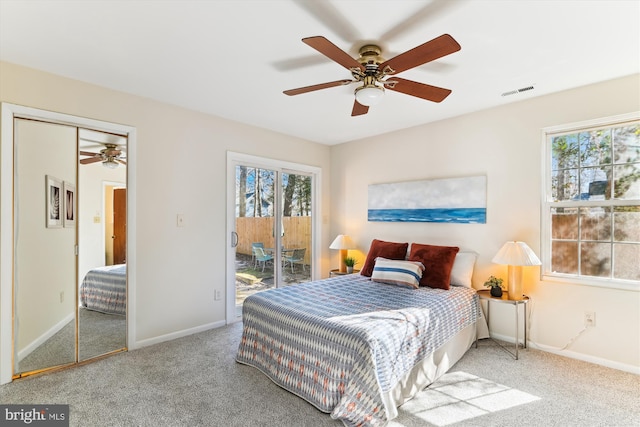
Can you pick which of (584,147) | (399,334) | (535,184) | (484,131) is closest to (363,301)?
(399,334)

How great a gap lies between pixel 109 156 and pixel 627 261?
4638 mm

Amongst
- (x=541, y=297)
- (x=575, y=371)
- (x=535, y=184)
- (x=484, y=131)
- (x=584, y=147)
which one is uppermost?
(x=484, y=131)

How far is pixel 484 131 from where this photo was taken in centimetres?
342

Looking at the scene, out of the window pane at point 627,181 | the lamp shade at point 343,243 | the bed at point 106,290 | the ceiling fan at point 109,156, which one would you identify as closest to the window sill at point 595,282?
the window pane at point 627,181

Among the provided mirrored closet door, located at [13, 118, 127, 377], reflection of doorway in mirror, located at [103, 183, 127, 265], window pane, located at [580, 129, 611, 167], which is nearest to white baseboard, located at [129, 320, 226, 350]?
mirrored closet door, located at [13, 118, 127, 377]

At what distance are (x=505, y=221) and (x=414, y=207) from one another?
1031mm

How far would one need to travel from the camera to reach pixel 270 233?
14.2 ft

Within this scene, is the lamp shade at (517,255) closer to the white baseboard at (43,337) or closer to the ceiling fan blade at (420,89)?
the ceiling fan blade at (420,89)

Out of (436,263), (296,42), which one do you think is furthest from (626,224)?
(296,42)

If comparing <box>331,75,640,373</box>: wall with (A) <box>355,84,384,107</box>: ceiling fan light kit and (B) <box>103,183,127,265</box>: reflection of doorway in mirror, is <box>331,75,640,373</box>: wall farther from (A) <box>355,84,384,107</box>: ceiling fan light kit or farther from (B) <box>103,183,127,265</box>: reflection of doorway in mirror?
(B) <box>103,183,127,265</box>: reflection of doorway in mirror

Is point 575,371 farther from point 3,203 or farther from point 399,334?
point 3,203

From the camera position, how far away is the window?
8.78 feet

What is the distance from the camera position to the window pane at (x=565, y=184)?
2.97 m

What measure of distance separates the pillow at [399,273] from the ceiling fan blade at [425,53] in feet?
6.33
